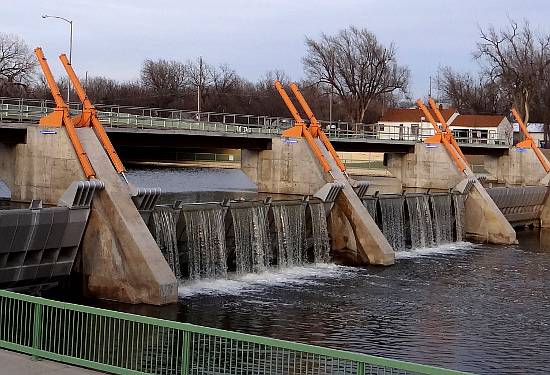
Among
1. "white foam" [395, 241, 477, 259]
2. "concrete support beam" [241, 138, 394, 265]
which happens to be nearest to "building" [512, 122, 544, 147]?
"white foam" [395, 241, 477, 259]

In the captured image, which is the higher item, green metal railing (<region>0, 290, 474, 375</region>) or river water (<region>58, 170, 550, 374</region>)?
green metal railing (<region>0, 290, 474, 375</region>)

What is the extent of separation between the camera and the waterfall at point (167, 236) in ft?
93.1

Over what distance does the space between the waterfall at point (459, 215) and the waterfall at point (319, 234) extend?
11.5m

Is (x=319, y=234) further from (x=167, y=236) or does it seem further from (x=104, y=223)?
(x=104, y=223)

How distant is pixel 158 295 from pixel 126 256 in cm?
175

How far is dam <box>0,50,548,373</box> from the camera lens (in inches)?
922

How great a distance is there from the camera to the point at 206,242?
2984cm

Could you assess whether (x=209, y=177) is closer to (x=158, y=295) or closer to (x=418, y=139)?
(x=418, y=139)

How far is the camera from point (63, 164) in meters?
27.9

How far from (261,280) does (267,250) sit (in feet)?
7.52

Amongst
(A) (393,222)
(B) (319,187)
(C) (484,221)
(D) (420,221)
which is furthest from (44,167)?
(C) (484,221)

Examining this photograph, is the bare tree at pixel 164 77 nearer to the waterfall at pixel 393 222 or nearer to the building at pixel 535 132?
the building at pixel 535 132

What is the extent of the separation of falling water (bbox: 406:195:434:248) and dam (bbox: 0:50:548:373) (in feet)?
0.21

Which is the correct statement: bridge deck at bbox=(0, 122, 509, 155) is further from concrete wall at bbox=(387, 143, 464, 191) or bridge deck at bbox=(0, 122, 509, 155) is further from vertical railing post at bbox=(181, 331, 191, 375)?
vertical railing post at bbox=(181, 331, 191, 375)
